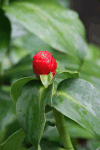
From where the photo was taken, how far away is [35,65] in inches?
10.4

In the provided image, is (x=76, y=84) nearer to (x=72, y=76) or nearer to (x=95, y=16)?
(x=72, y=76)

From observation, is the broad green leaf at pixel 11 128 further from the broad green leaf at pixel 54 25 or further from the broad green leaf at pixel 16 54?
the broad green leaf at pixel 16 54

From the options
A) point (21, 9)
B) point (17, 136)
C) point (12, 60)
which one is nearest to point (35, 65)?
point (17, 136)

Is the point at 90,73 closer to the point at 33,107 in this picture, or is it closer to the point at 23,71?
the point at 23,71

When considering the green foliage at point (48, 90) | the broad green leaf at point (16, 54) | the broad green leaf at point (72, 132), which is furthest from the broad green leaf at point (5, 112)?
the broad green leaf at point (16, 54)

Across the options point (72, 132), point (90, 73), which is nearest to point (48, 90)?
point (72, 132)

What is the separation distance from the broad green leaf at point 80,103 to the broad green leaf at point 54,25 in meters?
0.14

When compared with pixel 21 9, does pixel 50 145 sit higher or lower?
lower

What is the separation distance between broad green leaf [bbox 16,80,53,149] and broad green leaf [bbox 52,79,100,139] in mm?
23

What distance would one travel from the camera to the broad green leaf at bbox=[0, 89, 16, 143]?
1.42 ft

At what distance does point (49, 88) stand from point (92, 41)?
1.94 m

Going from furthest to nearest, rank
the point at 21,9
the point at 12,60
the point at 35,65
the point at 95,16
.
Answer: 1. the point at 95,16
2. the point at 12,60
3. the point at 21,9
4. the point at 35,65

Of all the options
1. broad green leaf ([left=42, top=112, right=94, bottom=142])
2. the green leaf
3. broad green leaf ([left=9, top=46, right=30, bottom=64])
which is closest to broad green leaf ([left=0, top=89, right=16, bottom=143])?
broad green leaf ([left=42, top=112, right=94, bottom=142])

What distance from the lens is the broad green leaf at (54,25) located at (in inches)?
17.1
